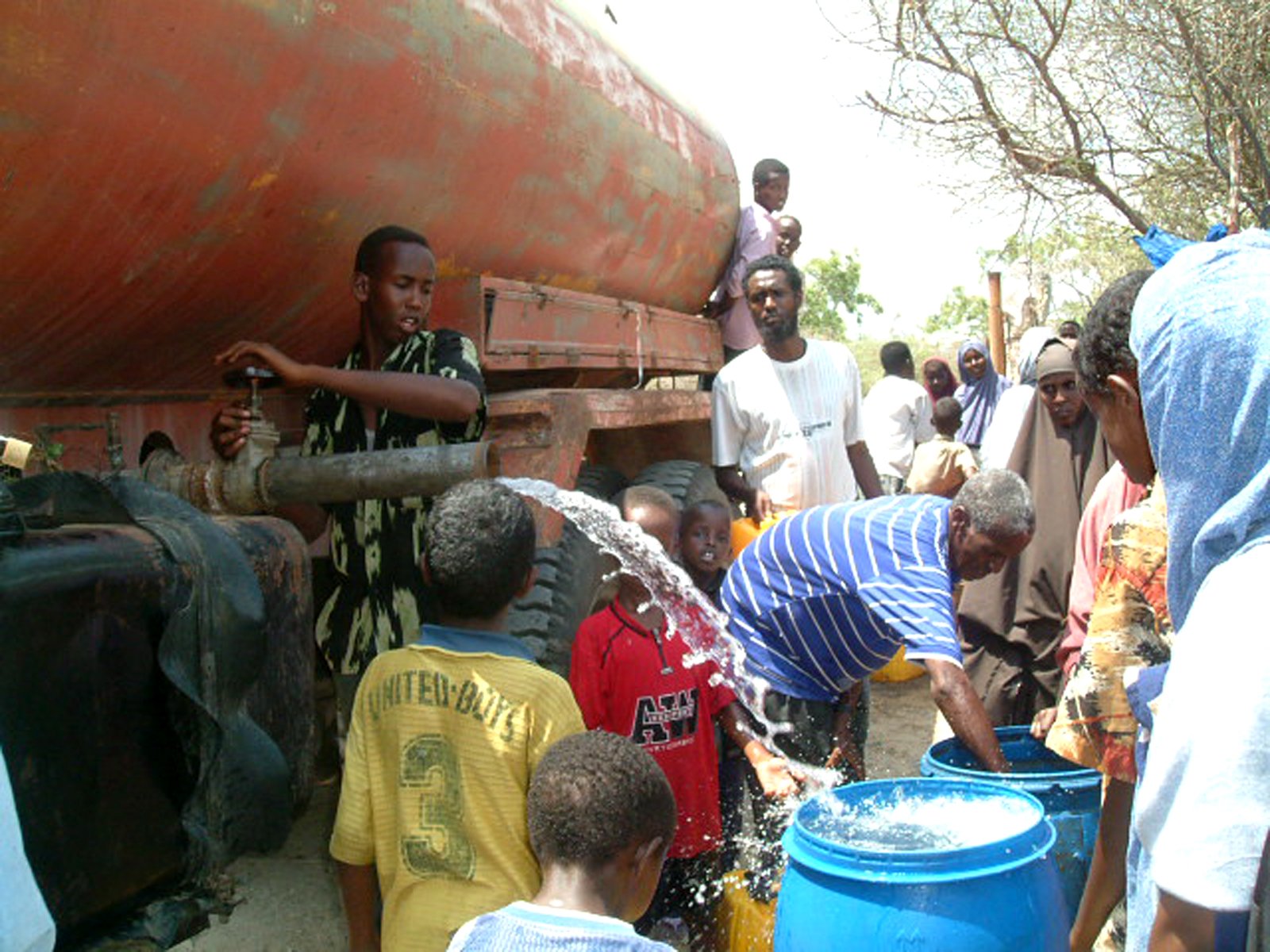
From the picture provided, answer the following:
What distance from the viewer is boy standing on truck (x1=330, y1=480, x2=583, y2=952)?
1.97 meters

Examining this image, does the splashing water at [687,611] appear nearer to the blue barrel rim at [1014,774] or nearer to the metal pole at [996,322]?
the blue barrel rim at [1014,774]

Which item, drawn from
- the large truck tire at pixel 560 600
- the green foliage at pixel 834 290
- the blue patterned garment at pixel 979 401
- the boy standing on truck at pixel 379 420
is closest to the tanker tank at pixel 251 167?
the boy standing on truck at pixel 379 420

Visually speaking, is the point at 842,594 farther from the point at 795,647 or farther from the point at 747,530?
the point at 747,530

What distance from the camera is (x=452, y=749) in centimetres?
199

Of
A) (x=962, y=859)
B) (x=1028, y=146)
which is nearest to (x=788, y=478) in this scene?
(x=962, y=859)

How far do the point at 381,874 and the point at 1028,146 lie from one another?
24.7 ft

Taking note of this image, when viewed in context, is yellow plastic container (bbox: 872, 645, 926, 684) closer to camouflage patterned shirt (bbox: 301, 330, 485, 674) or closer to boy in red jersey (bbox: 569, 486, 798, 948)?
boy in red jersey (bbox: 569, 486, 798, 948)

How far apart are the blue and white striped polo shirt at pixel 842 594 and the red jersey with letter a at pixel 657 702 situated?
0.92 ft

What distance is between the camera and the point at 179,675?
5.54 feet

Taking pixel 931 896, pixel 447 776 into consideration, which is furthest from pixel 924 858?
Result: pixel 447 776

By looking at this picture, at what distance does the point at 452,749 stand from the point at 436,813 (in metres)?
0.11

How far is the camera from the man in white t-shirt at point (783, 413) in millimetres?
4590

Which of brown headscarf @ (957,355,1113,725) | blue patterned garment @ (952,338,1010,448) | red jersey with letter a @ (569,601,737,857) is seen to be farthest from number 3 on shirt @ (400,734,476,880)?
blue patterned garment @ (952,338,1010,448)

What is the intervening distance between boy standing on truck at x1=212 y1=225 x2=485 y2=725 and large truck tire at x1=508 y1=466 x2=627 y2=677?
875mm
